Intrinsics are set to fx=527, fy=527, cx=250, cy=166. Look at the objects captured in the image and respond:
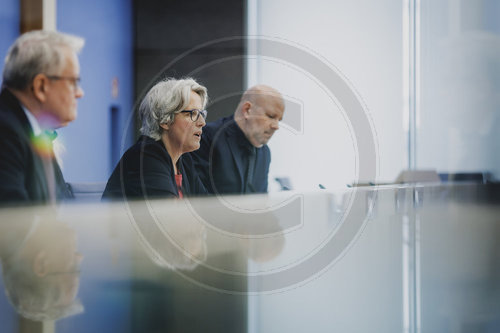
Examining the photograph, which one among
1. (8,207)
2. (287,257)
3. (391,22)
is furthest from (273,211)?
(391,22)

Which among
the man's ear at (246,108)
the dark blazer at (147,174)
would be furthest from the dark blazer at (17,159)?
the man's ear at (246,108)

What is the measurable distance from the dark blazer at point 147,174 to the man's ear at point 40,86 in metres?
0.13

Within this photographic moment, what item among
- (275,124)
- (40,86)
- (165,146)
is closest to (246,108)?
(275,124)

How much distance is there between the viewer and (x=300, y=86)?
3.52 ft

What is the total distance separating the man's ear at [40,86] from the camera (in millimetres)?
655

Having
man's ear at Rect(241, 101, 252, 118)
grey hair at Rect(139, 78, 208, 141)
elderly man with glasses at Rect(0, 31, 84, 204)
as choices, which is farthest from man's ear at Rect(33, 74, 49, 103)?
man's ear at Rect(241, 101, 252, 118)

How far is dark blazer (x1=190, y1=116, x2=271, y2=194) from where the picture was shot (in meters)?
0.77

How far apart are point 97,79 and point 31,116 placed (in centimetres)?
23

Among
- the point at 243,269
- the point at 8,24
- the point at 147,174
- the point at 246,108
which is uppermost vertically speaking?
the point at 8,24

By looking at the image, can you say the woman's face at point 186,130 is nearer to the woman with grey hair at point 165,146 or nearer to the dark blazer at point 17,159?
the woman with grey hair at point 165,146

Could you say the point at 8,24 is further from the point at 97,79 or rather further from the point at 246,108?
the point at 246,108

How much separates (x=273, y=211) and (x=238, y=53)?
0.33 metres

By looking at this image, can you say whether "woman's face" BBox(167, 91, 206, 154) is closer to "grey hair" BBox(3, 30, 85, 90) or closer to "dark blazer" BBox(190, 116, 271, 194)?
"dark blazer" BBox(190, 116, 271, 194)

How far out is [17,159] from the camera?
0.66 m
